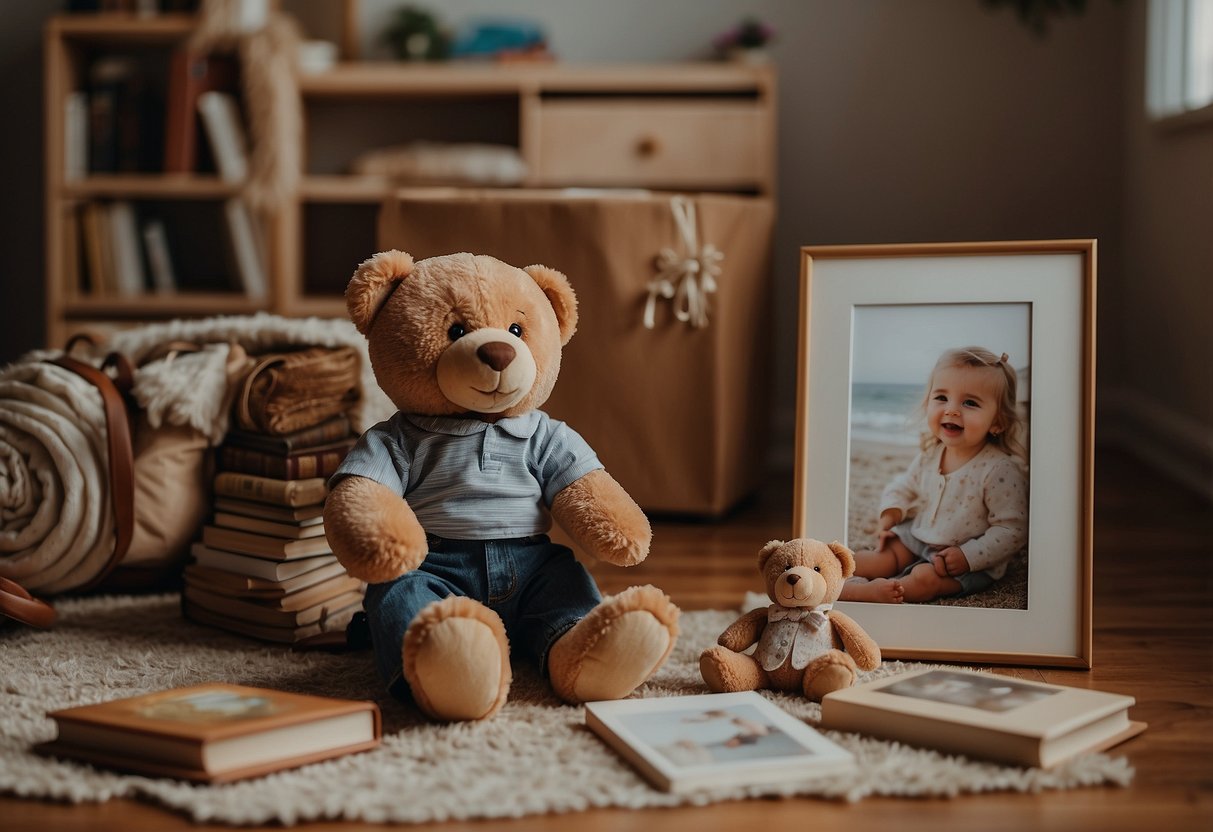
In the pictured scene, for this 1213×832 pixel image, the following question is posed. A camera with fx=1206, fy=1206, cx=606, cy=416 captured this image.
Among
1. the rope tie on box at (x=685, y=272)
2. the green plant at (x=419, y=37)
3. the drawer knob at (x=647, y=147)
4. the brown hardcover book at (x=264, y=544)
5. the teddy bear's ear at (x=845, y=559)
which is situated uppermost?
the green plant at (x=419, y=37)

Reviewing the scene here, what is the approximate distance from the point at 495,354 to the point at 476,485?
14 centimetres

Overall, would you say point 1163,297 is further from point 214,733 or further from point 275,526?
point 214,733

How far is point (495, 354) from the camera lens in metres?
1.09

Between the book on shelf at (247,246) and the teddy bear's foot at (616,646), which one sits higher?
the book on shelf at (247,246)

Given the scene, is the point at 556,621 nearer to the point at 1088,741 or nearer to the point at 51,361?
the point at 1088,741

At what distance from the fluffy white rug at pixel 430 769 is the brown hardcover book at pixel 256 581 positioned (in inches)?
5.0

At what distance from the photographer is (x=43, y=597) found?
1.48m

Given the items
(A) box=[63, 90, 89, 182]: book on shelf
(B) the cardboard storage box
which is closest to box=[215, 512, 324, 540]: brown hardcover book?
(B) the cardboard storage box

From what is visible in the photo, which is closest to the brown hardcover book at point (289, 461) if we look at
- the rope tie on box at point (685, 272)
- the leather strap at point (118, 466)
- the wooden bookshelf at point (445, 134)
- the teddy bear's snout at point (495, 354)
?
the leather strap at point (118, 466)

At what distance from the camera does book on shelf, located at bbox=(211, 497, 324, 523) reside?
1.34m

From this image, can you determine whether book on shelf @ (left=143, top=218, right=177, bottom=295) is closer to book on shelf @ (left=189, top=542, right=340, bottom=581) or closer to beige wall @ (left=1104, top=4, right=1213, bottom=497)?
book on shelf @ (left=189, top=542, right=340, bottom=581)

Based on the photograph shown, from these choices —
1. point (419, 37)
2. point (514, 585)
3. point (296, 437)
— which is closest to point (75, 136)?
point (419, 37)

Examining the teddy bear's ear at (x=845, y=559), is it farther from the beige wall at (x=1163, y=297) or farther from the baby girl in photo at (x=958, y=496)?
the beige wall at (x=1163, y=297)

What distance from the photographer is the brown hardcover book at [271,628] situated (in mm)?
1312
